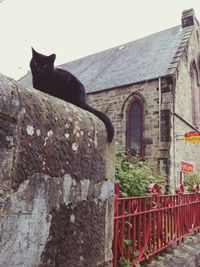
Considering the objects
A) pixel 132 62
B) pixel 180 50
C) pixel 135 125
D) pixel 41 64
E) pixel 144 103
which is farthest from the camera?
pixel 132 62

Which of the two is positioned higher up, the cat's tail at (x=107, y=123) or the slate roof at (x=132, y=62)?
the slate roof at (x=132, y=62)

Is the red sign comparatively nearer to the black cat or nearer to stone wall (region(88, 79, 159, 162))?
stone wall (region(88, 79, 159, 162))

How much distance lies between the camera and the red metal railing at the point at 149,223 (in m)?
2.66

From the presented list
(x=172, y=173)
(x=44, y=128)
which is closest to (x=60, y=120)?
(x=44, y=128)

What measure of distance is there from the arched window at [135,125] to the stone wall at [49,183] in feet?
37.5

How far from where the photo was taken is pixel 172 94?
12.6 m

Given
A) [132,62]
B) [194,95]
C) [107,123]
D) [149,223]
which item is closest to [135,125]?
[132,62]

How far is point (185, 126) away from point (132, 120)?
2.93m

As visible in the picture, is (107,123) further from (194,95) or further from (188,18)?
(188,18)

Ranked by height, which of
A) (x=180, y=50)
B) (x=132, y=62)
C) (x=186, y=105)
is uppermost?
(x=132, y=62)

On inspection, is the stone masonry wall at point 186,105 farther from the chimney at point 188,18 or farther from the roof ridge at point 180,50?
the chimney at point 188,18

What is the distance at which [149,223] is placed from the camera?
10.2ft

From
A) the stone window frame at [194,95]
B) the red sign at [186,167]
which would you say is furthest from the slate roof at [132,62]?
the red sign at [186,167]

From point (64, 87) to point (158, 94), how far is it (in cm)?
1127
